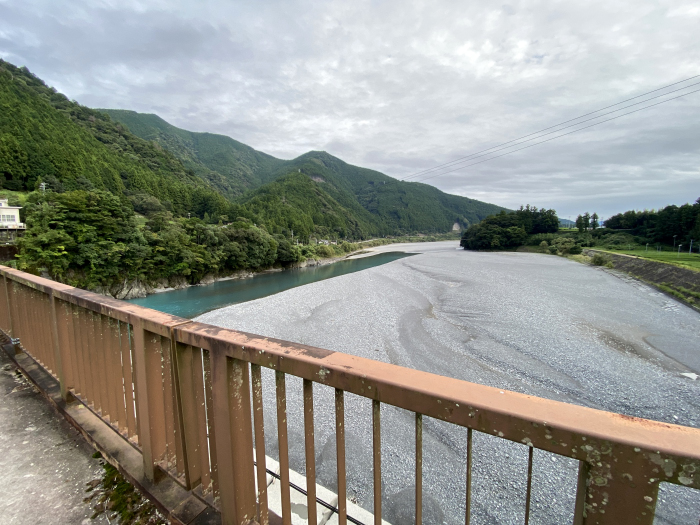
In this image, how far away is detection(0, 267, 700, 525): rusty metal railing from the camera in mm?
667

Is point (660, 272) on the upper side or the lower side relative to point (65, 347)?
lower

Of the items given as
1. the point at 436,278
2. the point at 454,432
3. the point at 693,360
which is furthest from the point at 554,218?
the point at 454,432

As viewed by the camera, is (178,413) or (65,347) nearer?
(178,413)

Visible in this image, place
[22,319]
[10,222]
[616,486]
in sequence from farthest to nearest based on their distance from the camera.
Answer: [10,222] < [22,319] < [616,486]

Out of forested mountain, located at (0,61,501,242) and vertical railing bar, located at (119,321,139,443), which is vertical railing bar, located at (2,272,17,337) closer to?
vertical railing bar, located at (119,321,139,443)

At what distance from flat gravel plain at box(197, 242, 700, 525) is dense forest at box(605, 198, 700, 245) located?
99.9ft

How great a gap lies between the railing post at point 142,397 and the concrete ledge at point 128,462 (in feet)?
0.27

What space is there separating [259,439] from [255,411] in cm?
12

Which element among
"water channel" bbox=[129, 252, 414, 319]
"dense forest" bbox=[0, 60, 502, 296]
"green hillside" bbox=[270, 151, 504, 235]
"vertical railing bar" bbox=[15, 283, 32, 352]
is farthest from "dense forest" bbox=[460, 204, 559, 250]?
"vertical railing bar" bbox=[15, 283, 32, 352]

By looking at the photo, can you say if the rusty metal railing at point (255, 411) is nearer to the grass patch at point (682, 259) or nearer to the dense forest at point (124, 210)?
the dense forest at point (124, 210)

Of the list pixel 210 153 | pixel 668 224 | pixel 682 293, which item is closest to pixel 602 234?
pixel 668 224

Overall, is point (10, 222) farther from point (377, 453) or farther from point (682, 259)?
point (682, 259)

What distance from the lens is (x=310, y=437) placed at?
121 cm

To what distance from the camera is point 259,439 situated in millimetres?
1342
